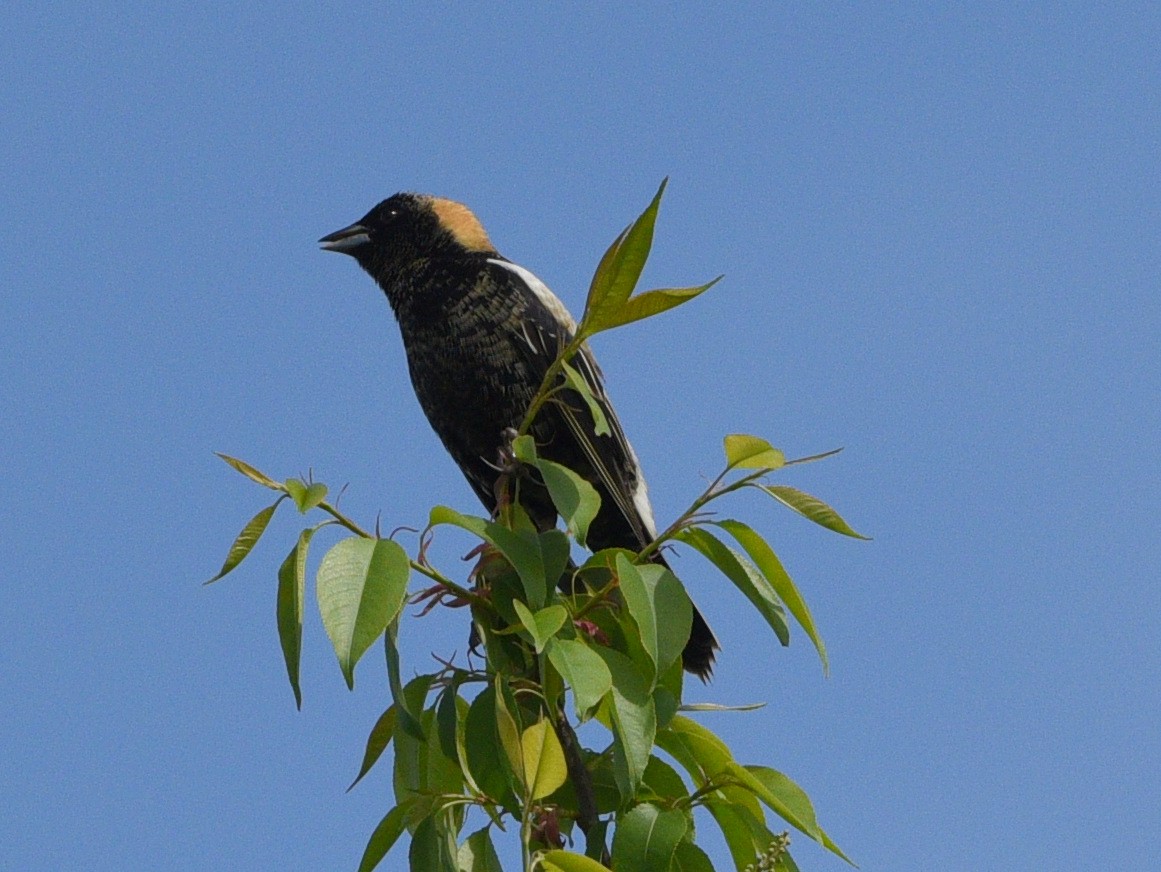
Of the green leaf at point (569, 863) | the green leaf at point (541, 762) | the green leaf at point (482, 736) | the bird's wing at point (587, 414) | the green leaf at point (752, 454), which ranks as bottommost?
the green leaf at point (569, 863)

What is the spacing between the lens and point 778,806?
2096mm

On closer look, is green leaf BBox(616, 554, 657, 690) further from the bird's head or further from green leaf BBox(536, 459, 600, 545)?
the bird's head

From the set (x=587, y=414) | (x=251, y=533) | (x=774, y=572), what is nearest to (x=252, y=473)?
(x=251, y=533)

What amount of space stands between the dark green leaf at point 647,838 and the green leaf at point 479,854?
0.86 ft

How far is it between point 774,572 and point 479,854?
2.02 feet

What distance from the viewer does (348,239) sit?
17.1ft

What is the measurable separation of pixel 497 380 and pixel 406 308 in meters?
0.48

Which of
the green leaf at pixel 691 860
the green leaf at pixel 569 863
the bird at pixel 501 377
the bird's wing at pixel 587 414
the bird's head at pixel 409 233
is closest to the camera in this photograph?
the green leaf at pixel 569 863

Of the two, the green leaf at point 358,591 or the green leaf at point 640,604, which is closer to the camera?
the green leaf at point 358,591

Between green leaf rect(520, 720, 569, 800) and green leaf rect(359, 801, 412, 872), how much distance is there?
0.42 meters

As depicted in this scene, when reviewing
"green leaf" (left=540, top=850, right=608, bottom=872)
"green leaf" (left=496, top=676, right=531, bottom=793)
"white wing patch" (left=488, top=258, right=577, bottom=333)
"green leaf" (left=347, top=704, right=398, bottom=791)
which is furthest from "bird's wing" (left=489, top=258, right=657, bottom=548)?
"green leaf" (left=540, top=850, right=608, bottom=872)

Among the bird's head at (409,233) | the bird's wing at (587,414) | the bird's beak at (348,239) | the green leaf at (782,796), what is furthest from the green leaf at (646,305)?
the bird's beak at (348,239)

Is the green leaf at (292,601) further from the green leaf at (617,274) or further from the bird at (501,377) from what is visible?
the bird at (501,377)

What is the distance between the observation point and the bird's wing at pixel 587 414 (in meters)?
4.20
